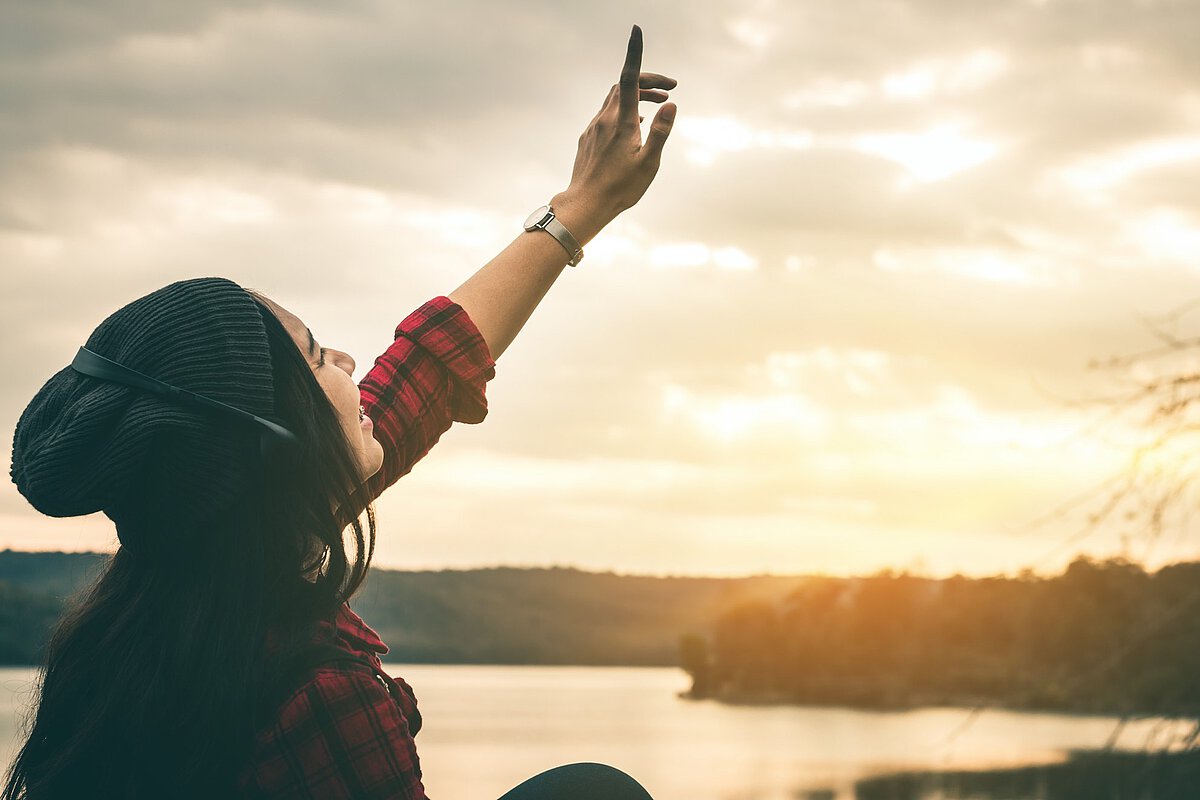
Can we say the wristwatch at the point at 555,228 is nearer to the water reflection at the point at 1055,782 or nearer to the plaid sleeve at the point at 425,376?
the plaid sleeve at the point at 425,376

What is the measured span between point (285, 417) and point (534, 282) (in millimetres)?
604

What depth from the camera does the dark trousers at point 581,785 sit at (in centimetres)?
119

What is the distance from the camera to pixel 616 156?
1.58 meters

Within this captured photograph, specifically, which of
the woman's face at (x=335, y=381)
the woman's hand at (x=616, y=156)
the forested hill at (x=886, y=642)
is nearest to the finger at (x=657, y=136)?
the woman's hand at (x=616, y=156)

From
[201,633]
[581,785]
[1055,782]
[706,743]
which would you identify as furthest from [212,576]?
[706,743]

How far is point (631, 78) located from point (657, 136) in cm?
9

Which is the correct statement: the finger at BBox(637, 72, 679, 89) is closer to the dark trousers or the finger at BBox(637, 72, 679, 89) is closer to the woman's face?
the woman's face

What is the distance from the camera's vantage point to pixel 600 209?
64.1 inches

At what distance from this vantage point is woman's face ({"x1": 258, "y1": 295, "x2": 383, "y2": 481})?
1.23m

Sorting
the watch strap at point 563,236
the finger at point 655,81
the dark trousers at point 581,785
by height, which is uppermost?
the finger at point 655,81

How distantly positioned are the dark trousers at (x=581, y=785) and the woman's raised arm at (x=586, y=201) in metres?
0.71

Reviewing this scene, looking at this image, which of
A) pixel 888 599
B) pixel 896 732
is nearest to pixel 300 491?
pixel 888 599

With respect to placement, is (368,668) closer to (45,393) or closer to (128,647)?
(128,647)

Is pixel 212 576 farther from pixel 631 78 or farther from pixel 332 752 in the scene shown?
pixel 631 78
